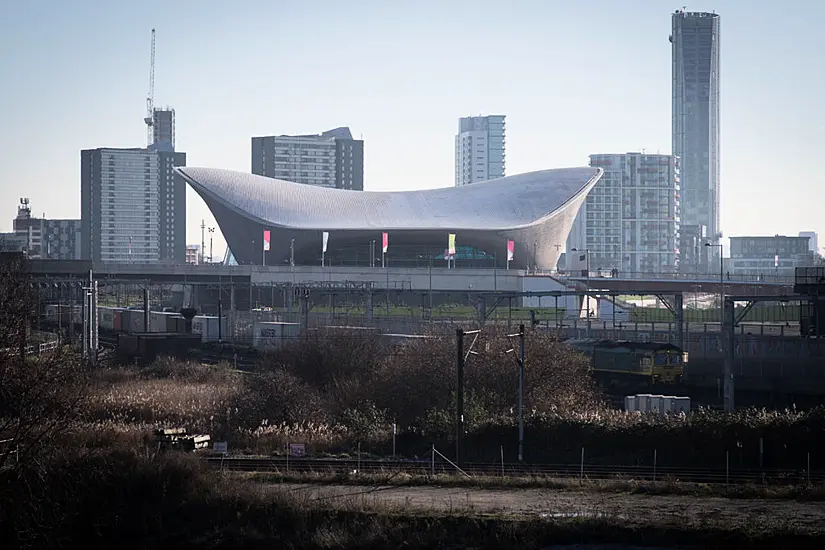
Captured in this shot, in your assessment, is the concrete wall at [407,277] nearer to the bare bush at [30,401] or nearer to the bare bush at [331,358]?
the bare bush at [331,358]

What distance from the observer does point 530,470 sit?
29062mm

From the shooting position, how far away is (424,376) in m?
38.1

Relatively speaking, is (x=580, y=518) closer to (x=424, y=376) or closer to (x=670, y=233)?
(x=424, y=376)

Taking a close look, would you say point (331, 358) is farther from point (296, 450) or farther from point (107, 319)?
point (107, 319)

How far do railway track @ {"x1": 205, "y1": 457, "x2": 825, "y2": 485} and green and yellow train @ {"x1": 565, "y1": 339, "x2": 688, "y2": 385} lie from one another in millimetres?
15983

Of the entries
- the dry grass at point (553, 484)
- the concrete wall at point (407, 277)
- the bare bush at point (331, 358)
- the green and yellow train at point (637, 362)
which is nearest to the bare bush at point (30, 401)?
the dry grass at point (553, 484)

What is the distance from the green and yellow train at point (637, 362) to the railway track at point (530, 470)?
52.4 ft

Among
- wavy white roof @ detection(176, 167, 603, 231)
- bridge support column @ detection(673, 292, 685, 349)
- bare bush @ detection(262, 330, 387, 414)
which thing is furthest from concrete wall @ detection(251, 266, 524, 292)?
bare bush @ detection(262, 330, 387, 414)

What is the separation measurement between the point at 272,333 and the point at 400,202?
46846 millimetres

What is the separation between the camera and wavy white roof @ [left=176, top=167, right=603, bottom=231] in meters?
98.4

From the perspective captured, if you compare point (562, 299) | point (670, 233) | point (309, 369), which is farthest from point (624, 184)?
point (309, 369)

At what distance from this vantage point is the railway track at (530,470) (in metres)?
27.3

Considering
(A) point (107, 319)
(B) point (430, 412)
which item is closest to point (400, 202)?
(A) point (107, 319)

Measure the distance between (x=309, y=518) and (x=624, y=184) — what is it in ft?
539
